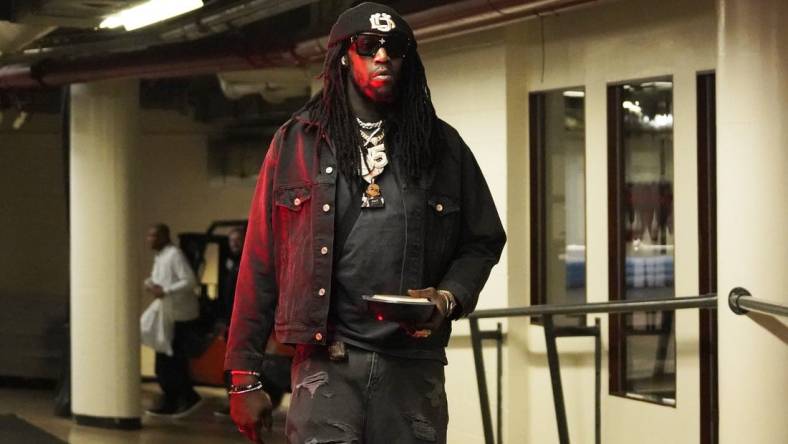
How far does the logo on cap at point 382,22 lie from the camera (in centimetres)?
346

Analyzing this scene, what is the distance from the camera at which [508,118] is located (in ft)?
26.5

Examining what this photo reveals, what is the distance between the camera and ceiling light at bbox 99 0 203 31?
8.40m

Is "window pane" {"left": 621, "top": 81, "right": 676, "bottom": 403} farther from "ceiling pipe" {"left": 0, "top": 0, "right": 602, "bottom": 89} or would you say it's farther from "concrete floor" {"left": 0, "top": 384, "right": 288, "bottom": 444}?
"concrete floor" {"left": 0, "top": 384, "right": 288, "bottom": 444}

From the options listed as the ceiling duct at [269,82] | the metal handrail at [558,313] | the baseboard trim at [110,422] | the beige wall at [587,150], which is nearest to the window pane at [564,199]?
the beige wall at [587,150]

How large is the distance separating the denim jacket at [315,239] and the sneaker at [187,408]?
31.2ft

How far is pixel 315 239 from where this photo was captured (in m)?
3.44

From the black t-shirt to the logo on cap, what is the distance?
0.38 meters

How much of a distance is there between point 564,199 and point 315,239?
15.6ft

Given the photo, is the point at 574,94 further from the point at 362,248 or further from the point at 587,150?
the point at 362,248

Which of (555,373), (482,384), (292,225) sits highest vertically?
(292,225)

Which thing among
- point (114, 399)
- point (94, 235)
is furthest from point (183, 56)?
point (114, 399)

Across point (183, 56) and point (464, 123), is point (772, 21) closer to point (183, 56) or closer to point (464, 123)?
point (464, 123)

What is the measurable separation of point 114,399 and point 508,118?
17.4ft

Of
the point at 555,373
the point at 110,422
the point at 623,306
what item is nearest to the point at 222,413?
the point at 110,422
